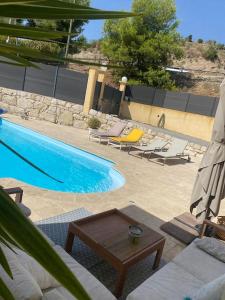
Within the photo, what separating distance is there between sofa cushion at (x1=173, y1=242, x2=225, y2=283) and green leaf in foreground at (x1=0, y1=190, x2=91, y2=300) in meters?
2.99

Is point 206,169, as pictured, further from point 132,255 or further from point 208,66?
point 208,66

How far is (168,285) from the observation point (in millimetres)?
2803

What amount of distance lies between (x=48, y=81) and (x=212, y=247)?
44.9ft

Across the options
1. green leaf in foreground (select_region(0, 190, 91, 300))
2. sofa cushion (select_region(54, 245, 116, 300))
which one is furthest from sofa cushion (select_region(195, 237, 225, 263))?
green leaf in foreground (select_region(0, 190, 91, 300))

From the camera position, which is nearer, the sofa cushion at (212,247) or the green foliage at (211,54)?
the sofa cushion at (212,247)

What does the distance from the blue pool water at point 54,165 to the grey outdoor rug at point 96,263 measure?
2.03m

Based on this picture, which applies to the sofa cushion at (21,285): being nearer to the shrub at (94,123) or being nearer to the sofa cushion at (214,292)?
the sofa cushion at (214,292)

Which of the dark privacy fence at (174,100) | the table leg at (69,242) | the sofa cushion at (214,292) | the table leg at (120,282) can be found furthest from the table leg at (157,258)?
the dark privacy fence at (174,100)

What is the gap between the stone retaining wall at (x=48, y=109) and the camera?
47.1 ft

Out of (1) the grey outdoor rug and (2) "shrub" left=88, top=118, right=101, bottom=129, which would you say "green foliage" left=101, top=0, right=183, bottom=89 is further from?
(1) the grey outdoor rug

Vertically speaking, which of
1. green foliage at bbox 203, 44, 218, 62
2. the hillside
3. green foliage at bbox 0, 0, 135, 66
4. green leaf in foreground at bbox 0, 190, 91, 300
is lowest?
green leaf in foreground at bbox 0, 190, 91, 300

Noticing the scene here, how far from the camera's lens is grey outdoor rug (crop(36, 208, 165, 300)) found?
11.1 ft

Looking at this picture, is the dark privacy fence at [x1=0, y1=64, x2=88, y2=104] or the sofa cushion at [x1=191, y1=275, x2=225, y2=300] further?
the dark privacy fence at [x1=0, y1=64, x2=88, y2=104]

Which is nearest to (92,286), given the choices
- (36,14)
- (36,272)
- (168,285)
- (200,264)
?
(36,272)
